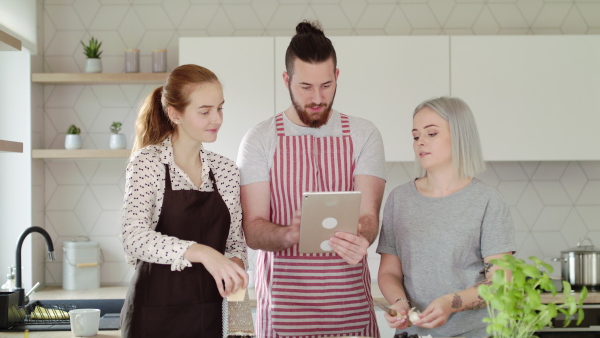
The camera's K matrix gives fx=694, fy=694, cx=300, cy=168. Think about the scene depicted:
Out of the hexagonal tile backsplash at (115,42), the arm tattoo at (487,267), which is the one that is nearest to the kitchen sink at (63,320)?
the hexagonal tile backsplash at (115,42)

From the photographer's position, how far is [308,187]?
2.22 meters

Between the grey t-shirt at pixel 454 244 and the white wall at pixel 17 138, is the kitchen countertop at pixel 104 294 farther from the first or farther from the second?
the grey t-shirt at pixel 454 244

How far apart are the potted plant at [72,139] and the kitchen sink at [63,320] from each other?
2.75ft

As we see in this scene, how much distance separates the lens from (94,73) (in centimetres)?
373

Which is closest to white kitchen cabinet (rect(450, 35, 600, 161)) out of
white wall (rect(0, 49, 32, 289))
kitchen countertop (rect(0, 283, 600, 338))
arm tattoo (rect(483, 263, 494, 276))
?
kitchen countertop (rect(0, 283, 600, 338))

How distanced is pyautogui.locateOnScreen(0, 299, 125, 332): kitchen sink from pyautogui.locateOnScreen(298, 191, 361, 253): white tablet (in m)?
1.14

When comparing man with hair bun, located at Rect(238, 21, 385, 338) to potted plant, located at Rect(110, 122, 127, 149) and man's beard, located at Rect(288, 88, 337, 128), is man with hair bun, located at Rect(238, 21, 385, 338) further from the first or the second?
potted plant, located at Rect(110, 122, 127, 149)

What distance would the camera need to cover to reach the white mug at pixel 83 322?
8.36 ft

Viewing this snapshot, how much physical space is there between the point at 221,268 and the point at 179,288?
289 mm

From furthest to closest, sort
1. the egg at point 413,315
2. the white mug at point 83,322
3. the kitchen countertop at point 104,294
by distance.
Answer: the kitchen countertop at point 104,294 → the white mug at point 83,322 → the egg at point 413,315

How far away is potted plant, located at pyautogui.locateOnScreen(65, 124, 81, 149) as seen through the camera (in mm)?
3738

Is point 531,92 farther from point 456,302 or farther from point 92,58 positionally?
point 92,58

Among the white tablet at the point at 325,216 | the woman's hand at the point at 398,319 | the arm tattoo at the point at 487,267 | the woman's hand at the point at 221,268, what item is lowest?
the woman's hand at the point at 398,319

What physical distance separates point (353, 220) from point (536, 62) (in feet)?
6.98
